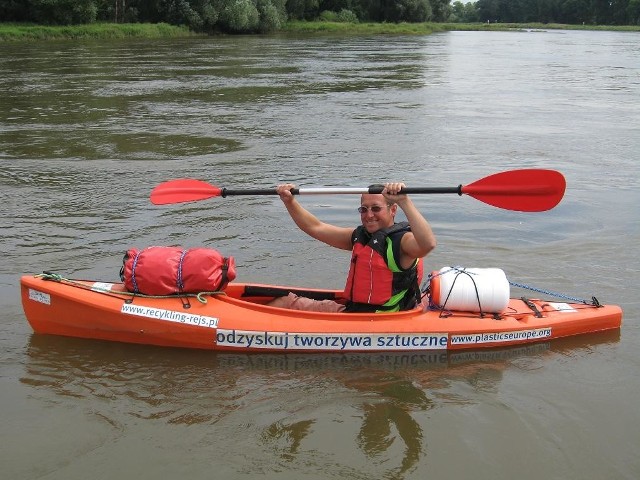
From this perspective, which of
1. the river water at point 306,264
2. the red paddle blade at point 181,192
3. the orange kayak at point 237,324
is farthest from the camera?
the red paddle blade at point 181,192

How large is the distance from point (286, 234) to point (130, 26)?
31983 millimetres

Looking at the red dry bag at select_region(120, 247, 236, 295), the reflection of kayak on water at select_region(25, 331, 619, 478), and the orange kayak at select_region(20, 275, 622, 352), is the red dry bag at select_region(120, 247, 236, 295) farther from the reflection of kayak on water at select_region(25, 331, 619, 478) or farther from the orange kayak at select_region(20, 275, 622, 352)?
the reflection of kayak on water at select_region(25, 331, 619, 478)

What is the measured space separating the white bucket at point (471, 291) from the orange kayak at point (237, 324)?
61 mm

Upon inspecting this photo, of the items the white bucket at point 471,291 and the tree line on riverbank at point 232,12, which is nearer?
the white bucket at point 471,291

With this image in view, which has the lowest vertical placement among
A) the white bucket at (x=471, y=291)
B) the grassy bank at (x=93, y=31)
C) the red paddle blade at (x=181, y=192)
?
the white bucket at (x=471, y=291)

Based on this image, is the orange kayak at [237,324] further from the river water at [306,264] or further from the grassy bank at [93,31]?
the grassy bank at [93,31]

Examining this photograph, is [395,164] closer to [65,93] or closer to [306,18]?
[65,93]

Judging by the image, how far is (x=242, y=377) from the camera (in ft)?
14.5

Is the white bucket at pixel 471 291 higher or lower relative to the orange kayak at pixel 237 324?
higher

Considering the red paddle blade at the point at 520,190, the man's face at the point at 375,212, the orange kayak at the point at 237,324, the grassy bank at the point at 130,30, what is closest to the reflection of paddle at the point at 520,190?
the red paddle blade at the point at 520,190

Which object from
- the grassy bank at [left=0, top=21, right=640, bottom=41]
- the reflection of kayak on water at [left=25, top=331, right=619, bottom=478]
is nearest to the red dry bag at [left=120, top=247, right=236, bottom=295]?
the reflection of kayak on water at [left=25, top=331, right=619, bottom=478]

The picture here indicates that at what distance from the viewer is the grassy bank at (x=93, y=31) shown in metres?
31.6

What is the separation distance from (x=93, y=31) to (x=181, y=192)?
3168 centimetres

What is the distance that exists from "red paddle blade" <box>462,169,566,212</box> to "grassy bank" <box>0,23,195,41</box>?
3012 centimetres
